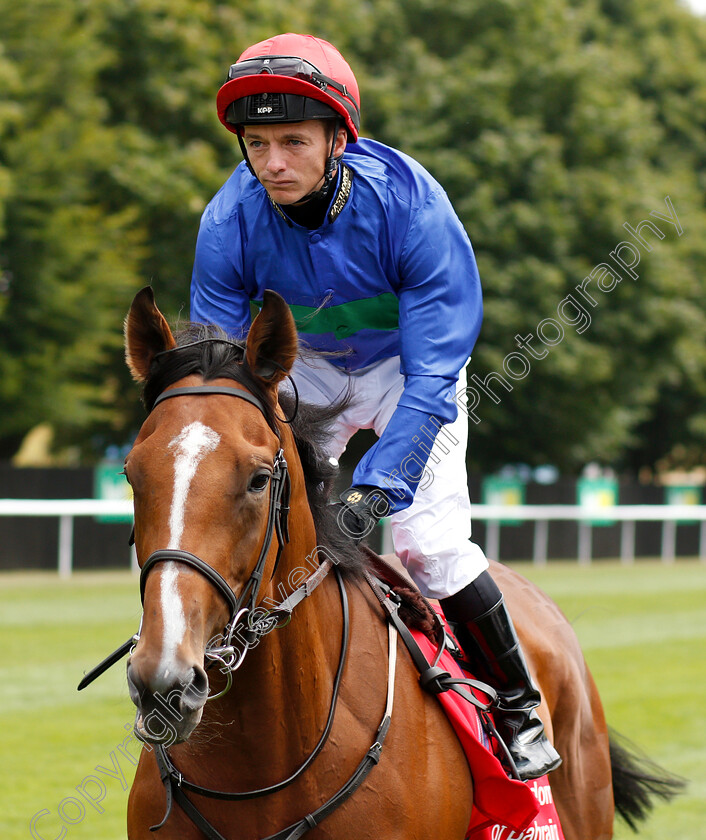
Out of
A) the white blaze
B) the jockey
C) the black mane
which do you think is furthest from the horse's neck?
the white blaze

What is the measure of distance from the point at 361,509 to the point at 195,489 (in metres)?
0.68

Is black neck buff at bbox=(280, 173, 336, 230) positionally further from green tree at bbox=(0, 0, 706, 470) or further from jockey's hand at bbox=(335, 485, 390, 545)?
green tree at bbox=(0, 0, 706, 470)

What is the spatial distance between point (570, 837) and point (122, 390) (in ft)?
48.7

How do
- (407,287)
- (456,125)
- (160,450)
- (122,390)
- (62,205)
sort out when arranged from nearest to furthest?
(160,450)
(407,287)
(62,205)
(122,390)
(456,125)

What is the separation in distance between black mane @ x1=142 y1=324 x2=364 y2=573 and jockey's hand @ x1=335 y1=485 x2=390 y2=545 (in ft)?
0.10

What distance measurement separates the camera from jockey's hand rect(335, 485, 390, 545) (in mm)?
Answer: 2738

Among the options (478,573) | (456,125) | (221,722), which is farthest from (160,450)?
(456,125)

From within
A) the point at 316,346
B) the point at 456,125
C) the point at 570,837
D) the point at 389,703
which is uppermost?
the point at 456,125

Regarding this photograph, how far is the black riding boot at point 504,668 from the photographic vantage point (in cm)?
322

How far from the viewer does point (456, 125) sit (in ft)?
63.7

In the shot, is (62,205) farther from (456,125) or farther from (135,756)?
(135,756)

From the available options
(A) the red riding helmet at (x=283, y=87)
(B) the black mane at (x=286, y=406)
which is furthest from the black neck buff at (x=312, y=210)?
(B) the black mane at (x=286, y=406)

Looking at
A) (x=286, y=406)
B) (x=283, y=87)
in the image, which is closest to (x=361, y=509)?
(x=286, y=406)

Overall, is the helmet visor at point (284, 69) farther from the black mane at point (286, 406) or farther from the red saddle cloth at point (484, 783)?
the red saddle cloth at point (484, 783)
